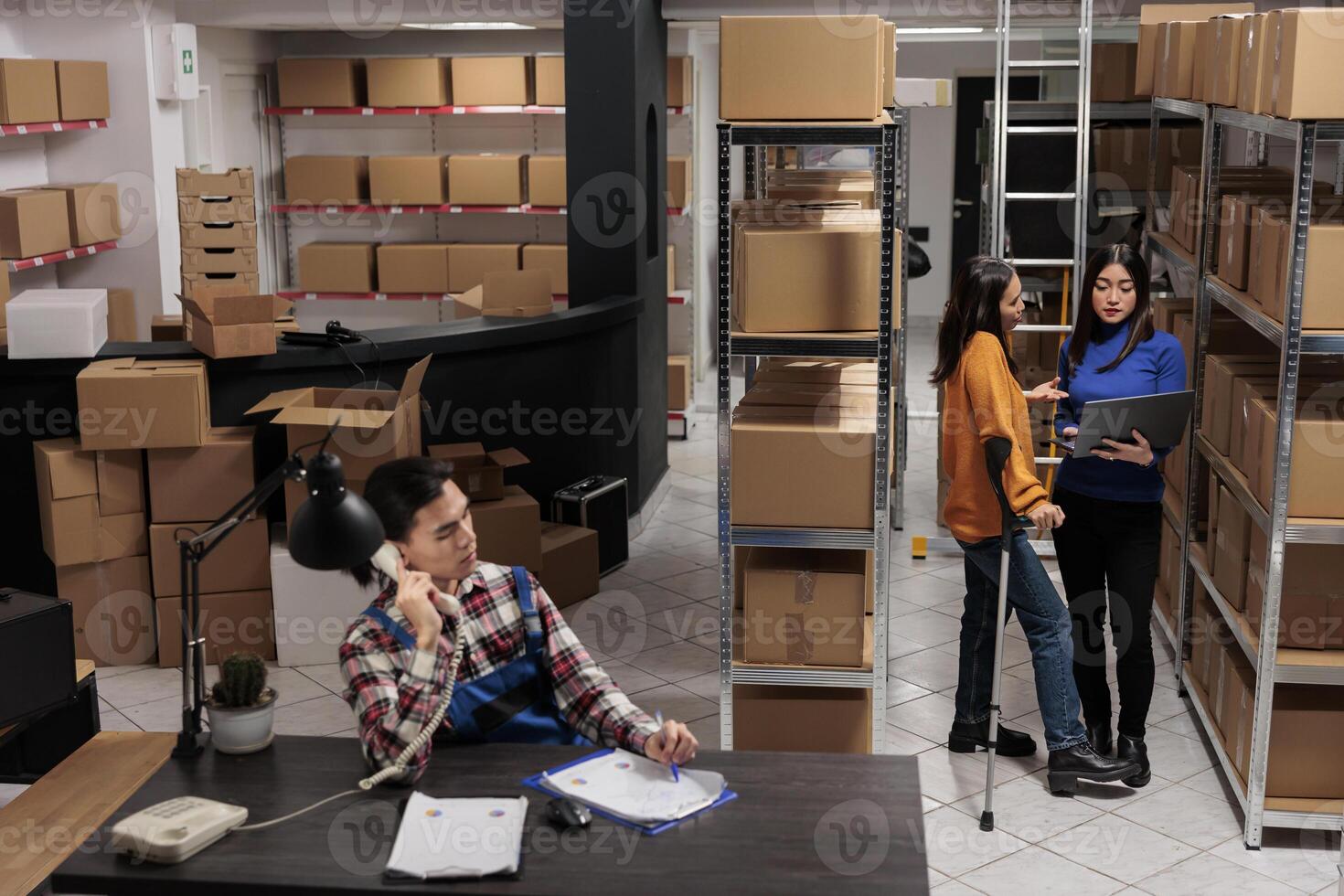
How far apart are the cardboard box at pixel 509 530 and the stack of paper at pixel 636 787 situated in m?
2.78

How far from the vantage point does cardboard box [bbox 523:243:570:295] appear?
8641 mm

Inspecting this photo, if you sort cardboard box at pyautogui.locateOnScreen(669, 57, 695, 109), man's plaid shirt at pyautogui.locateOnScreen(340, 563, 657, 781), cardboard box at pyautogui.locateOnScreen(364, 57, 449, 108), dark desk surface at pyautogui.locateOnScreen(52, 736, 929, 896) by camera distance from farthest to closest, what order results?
cardboard box at pyautogui.locateOnScreen(364, 57, 449, 108) < cardboard box at pyautogui.locateOnScreen(669, 57, 695, 109) < man's plaid shirt at pyautogui.locateOnScreen(340, 563, 657, 781) < dark desk surface at pyautogui.locateOnScreen(52, 736, 929, 896)

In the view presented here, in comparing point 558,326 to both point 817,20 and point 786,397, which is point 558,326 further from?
point 817,20

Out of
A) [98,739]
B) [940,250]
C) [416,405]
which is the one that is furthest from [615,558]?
[940,250]

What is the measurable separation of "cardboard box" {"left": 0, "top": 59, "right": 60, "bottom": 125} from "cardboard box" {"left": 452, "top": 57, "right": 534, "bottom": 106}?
98.1 inches

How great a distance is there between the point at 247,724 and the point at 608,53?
14.1 feet

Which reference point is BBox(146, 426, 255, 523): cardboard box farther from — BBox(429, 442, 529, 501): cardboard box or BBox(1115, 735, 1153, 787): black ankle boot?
BBox(1115, 735, 1153, 787): black ankle boot

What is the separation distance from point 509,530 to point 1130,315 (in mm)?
2541

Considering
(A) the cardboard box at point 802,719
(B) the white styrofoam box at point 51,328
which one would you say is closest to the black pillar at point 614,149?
(B) the white styrofoam box at point 51,328

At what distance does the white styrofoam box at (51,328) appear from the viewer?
495cm

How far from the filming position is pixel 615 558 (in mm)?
6336

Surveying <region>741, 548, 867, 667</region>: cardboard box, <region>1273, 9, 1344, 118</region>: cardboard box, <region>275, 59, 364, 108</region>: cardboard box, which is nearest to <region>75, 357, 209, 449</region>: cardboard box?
<region>741, 548, 867, 667</region>: cardboard box

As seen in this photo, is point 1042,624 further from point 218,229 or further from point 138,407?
point 218,229

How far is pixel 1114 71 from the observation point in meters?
6.36
